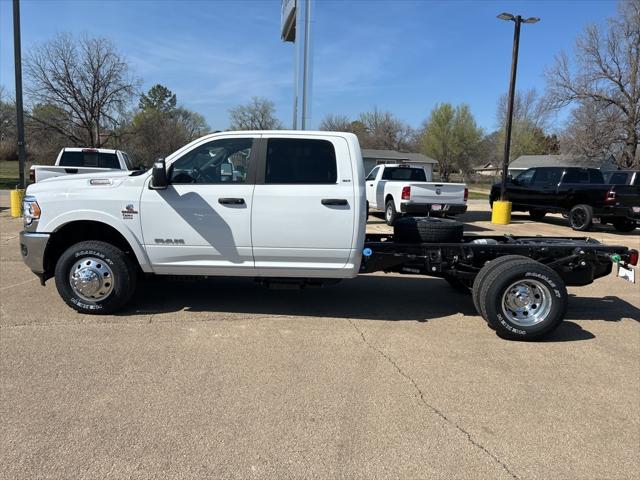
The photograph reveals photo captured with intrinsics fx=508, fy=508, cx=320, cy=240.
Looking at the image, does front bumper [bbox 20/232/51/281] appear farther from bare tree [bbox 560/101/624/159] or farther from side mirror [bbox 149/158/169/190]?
bare tree [bbox 560/101/624/159]

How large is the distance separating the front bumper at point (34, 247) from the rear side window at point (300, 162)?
2.46 metres

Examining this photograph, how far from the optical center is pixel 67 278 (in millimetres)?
5355

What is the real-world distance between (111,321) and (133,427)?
227 centimetres

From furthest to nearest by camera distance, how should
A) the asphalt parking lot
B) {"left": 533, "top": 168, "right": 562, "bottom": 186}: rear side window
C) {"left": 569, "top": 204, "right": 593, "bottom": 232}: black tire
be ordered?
{"left": 533, "top": 168, "right": 562, "bottom": 186}: rear side window, {"left": 569, "top": 204, "right": 593, "bottom": 232}: black tire, the asphalt parking lot

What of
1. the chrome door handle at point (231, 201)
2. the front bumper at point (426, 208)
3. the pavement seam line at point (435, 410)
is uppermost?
the chrome door handle at point (231, 201)

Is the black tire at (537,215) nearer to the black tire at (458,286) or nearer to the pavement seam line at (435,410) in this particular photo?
the black tire at (458,286)

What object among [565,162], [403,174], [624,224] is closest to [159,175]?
[403,174]

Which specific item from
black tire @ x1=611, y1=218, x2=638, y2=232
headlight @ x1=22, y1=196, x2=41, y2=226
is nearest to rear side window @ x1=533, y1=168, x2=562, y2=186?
black tire @ x1=611, y1=218, x2=638, y2=232

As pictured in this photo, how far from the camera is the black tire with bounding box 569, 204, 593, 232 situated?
48.5ft

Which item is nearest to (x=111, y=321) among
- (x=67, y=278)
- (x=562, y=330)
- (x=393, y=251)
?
(x=67, y=278)

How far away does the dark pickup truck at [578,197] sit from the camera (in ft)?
46.9

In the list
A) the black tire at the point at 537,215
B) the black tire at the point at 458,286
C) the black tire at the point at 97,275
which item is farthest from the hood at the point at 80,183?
the black tire at the point at 537,215

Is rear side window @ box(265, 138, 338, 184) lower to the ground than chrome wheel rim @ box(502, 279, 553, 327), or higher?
higher

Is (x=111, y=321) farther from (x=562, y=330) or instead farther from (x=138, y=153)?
(x=138, y=153)
